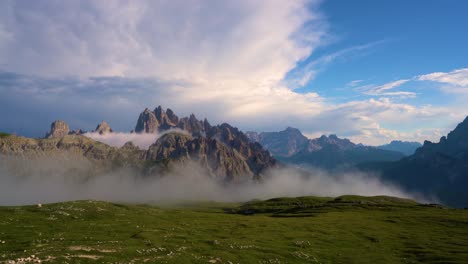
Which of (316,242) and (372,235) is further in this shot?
(372,235)

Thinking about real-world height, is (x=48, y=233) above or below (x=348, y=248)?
above

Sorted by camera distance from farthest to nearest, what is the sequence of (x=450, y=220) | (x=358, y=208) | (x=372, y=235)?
1. (x=358, y=208)
2. (x=450, y=220)
3. (x=372, y=235)

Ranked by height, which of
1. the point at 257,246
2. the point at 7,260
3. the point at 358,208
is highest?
the point at 7,260

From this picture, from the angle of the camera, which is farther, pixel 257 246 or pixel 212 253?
pixel 257 246

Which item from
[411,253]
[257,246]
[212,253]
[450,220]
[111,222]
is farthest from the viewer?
[450,220]

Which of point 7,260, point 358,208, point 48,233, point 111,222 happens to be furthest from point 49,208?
point 358,208

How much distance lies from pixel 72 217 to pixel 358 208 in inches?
5466

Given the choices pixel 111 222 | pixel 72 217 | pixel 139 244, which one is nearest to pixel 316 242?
pixel 139 244

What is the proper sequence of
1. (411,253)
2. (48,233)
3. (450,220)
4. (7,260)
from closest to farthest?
(7,260) < (48,233) < (411,253) < (450,220)

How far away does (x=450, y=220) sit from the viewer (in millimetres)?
109625

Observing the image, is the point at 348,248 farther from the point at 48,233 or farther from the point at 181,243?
the point at 48,233

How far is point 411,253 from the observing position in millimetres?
61406

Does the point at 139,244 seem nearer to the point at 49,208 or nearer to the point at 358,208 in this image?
the point at 49,208

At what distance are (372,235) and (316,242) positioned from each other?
20.9m
